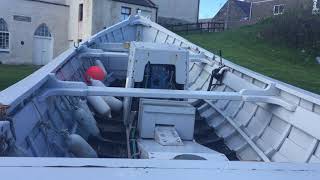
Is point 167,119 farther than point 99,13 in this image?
No

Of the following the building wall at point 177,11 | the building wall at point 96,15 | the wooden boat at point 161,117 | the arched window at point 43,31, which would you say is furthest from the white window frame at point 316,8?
the wooden boat at point 161,117

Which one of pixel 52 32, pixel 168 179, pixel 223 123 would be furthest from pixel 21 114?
pixel 52 32

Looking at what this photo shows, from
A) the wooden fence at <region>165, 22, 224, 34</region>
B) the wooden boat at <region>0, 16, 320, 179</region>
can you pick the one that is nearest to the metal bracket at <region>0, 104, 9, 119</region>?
the wooden boat at <region>0, 16, 320, 179</region>

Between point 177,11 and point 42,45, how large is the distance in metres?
13.2

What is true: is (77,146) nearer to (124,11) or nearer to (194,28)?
(124,11)

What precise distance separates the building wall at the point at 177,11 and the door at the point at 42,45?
10.2 meters

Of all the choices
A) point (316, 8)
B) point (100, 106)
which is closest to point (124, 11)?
point (316, 8)

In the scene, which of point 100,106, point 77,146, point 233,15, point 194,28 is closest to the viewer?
point 77,146

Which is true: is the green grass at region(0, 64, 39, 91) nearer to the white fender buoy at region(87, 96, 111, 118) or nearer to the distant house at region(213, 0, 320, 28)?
the white fender buoy at region(87, 96, 111, 118)

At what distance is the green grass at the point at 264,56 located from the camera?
58.3 feet

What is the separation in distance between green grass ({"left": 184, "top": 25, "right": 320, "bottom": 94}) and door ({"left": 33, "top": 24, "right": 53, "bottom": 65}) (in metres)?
11.8

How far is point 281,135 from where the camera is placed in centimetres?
469

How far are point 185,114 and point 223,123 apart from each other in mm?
1176

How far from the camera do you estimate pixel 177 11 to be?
38812mm
